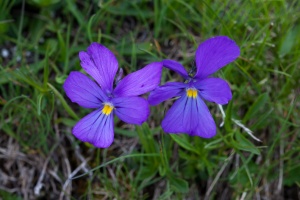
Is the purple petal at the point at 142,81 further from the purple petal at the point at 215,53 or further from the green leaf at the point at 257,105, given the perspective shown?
the green leaf at the point at 257,105

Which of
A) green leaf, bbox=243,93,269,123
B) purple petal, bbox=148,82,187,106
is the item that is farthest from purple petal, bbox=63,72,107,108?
green leaf, bbox=243,93,269,123

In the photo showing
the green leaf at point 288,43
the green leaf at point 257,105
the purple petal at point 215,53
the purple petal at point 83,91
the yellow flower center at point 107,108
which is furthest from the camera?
the green leaf at point 288,43

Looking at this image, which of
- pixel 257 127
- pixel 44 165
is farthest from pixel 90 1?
pixel 257 127

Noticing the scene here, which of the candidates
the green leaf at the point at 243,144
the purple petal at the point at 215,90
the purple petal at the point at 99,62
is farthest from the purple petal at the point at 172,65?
the green leaf at the point at 243,144

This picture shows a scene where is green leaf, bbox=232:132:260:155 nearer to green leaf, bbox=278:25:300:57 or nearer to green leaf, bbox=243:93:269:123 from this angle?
green leaf, bbox=243:93:269:123

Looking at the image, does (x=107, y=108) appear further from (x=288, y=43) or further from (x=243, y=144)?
(x=288, y=43)

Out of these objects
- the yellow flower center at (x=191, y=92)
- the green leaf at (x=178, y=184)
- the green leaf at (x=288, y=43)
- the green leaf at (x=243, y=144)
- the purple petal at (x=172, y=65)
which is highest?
the purple petal at (x=172, y=65)
